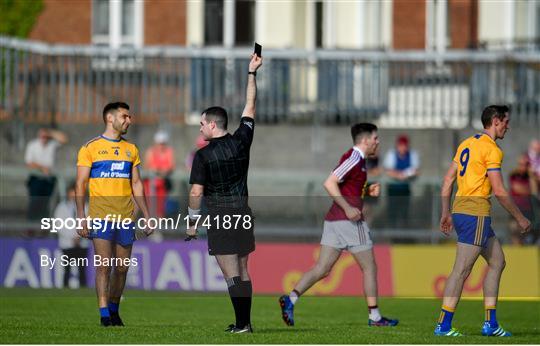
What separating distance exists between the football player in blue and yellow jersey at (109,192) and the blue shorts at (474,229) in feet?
9.53

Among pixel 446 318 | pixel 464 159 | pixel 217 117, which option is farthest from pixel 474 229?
pixel 217 117

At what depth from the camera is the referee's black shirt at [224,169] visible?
44.9 ft

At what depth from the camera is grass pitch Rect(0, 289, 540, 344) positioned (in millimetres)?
13375

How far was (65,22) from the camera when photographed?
3188 cm

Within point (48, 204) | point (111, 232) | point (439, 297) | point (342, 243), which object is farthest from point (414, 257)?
point (111, 232)

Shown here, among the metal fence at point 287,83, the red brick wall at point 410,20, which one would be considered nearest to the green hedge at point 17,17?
the metal fence at point 287,83

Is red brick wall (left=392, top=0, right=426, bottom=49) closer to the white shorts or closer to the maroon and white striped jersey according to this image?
the maroon and white striped jersey

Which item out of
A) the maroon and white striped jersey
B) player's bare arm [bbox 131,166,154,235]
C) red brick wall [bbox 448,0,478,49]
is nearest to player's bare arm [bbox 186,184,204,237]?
player's bare arm [bbox 131,166,154,235]

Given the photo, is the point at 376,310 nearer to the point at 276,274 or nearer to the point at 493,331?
the point at 493,331

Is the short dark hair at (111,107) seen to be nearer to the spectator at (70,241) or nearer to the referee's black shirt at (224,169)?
the referee's black shirt at (224,169)

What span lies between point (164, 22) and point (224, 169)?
61.2 feet

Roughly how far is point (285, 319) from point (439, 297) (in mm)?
6609

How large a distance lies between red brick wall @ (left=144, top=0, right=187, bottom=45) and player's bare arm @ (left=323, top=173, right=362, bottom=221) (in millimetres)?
16918

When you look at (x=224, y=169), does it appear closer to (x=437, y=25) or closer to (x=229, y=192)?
(x=229, y=192)
